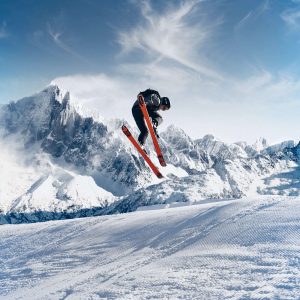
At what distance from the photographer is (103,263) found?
61.4 ft

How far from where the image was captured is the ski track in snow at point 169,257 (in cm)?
1372

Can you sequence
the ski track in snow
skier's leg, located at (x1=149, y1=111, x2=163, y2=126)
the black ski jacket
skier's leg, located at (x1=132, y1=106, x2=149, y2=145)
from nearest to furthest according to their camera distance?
1. the ski track in snow
2. the black ski jacket
3. skier's leg, located at (x1=132, y1=106, x2=149, y2=145)
4. skier's leg, located at (x1=149, y1=111, x2=163, y2=126)

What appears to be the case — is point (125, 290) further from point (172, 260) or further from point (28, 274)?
point (28, 274)

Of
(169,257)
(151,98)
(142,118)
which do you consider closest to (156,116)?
(142,118)

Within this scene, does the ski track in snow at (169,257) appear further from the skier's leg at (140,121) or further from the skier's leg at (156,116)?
the skier's leg at (156,116)

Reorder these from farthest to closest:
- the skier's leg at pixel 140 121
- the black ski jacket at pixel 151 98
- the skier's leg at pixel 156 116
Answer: the skier's leg at pixel 156 116 → the skier's leg at pixel 140 121 → the black ski jacket at pixel 151 98

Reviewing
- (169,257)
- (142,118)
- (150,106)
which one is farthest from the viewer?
(142,118)

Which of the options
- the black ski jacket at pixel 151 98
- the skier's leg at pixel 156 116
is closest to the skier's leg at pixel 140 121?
the black ski jacket at pixel 151 98

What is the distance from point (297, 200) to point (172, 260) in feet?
29.7

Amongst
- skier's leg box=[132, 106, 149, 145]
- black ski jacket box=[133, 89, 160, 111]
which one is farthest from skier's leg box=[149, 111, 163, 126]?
black ski jacket box=[133, 89, 160, 111]

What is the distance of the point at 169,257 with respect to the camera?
56.7 feet

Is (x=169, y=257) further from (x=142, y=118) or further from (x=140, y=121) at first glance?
(x=142, y=118)

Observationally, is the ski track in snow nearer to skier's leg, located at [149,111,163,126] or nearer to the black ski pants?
the black ski pants

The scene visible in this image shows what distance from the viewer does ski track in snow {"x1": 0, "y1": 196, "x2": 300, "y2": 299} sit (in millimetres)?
13719
